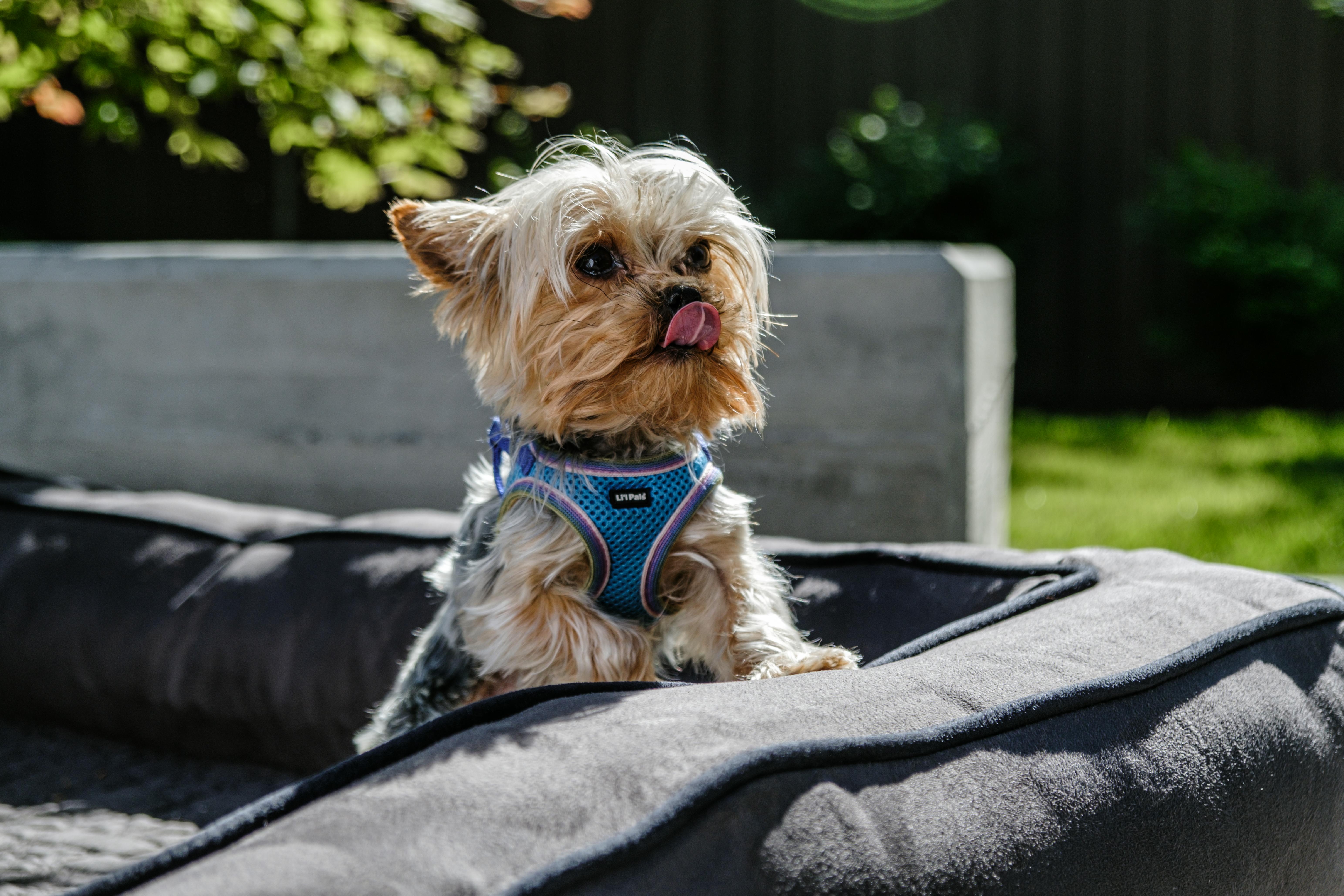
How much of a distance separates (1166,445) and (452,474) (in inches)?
195

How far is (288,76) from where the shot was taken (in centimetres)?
389

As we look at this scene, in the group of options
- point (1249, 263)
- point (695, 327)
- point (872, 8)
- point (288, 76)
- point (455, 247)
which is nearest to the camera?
point (695, 327)

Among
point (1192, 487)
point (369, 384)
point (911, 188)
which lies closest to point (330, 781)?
point (369, 384)

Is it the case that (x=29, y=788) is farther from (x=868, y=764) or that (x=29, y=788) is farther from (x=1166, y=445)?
(x=1166, y=445)

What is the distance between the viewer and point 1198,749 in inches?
63.7

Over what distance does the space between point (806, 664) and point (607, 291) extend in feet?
2.32

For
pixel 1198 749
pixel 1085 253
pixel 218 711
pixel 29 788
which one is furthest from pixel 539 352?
pixel 1085 253

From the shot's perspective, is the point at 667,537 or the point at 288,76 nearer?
the point at 667,537

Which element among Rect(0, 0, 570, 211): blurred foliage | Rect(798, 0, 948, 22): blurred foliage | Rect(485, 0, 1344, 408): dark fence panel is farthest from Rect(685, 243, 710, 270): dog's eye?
Rect(798, 0, 948, 22): blurred foliage

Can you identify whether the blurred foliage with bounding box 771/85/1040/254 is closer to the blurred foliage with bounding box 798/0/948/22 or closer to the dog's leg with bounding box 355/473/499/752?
the blurred foliage with bounding box 798/0/948/22

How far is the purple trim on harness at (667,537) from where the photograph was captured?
1.96m

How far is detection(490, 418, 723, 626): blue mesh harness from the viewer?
1947mm

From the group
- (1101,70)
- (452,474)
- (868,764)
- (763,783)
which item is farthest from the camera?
(1101,70)

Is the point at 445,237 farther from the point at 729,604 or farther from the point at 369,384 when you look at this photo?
the point at 369,384
